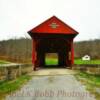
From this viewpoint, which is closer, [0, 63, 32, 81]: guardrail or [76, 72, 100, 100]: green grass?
[76, 72, 100, 100]: green grass

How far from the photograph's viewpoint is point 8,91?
13617 mm

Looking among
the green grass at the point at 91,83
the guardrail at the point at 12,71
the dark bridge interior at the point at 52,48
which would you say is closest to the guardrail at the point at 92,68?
the green grass at the point at 91,83

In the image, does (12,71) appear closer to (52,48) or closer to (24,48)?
(52,48)

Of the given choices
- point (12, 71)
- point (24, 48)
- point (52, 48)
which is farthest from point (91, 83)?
point (24, 48)

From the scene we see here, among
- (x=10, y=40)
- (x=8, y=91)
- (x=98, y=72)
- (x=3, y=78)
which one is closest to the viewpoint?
(x=8, y=91)

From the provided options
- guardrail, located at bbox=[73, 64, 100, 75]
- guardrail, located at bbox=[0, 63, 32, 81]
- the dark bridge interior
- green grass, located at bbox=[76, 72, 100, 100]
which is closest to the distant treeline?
the dark bridge interior

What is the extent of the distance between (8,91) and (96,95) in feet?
12.9

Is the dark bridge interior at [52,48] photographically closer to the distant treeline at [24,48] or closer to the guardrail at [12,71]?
the guardrail at [12,71]

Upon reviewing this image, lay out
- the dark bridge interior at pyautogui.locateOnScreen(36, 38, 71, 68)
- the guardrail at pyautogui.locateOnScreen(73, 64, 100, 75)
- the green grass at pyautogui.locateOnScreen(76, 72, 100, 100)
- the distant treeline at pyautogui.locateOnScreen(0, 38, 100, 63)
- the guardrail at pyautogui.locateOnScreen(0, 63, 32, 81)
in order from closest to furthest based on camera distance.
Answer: the green grass at pyautogui.locateOnScreen(76, 72, 100, 100) < the guardrail at pyautogui.locateOnScreen(0, 63, 32, 81) < the guardrail at pyautogui.locateOnScreen(73, 64, 100, 75) < the dark bridge interior at pyautogui.locateOnScreen(36, 38, 71, 68) < the distant treeline at pyautogui.locateOnScreen(0, 38, 100, 63)

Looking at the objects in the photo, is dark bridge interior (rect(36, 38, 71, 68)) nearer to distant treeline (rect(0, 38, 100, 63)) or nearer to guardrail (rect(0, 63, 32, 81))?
guardrail (rect(0, 63, 32, 81))

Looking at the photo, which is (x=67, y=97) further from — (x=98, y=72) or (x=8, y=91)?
(x=98, y=72)

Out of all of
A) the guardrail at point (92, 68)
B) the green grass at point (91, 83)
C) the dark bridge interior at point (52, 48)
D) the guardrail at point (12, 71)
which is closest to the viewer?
the green grass at point (91, 83)

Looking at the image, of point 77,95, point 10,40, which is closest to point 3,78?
point 77,95

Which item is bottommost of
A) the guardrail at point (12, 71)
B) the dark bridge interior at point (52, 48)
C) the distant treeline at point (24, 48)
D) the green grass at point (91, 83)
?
the green grass at point (91, 83)
